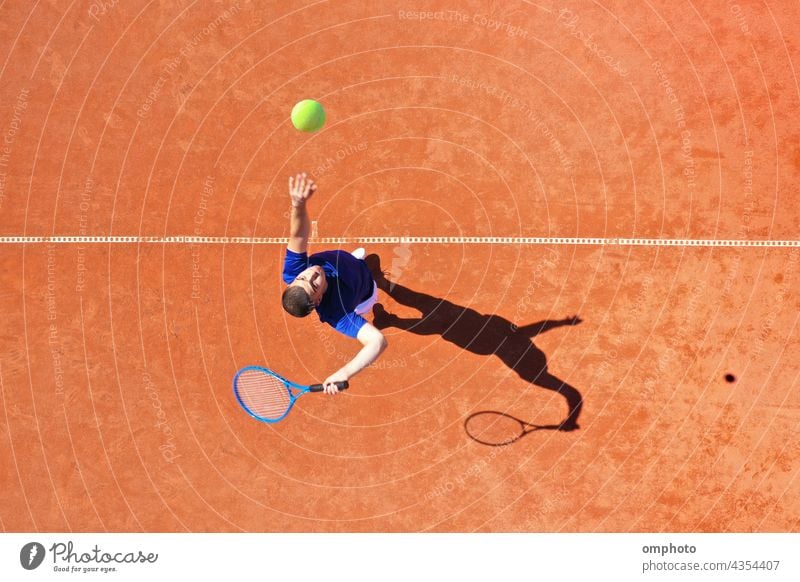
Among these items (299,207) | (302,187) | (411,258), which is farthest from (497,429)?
(302,187)

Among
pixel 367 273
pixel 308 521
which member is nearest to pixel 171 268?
pixel 367 273

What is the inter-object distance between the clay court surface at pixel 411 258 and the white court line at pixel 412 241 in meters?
0.07

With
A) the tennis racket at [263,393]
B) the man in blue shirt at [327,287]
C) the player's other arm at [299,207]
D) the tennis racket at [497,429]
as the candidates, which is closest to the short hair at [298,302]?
the man in blue shirt at [327,287]

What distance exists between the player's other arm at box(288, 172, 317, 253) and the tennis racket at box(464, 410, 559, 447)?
522cm

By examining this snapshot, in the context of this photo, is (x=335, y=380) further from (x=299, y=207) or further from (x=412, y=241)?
(x=412, y=241)

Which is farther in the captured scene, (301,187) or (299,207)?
(299,207)

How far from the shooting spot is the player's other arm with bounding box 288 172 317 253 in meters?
7.22

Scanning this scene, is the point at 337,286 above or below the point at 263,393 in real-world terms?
above

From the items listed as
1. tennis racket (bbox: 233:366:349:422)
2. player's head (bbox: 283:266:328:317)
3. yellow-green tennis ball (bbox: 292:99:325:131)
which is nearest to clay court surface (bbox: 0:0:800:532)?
tennis racket (bbox: 233:366:349:422)

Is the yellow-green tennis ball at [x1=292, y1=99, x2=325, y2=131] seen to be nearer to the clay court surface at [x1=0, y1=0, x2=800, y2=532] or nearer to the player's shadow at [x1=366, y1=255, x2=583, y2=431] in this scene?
the clay court surface at [x1=0, y1=0, x2=800, y2=532]

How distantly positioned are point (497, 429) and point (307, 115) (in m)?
6.81

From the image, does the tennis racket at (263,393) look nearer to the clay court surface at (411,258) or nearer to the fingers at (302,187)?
the clay court surface at (411,258)

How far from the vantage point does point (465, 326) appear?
11.3 m
